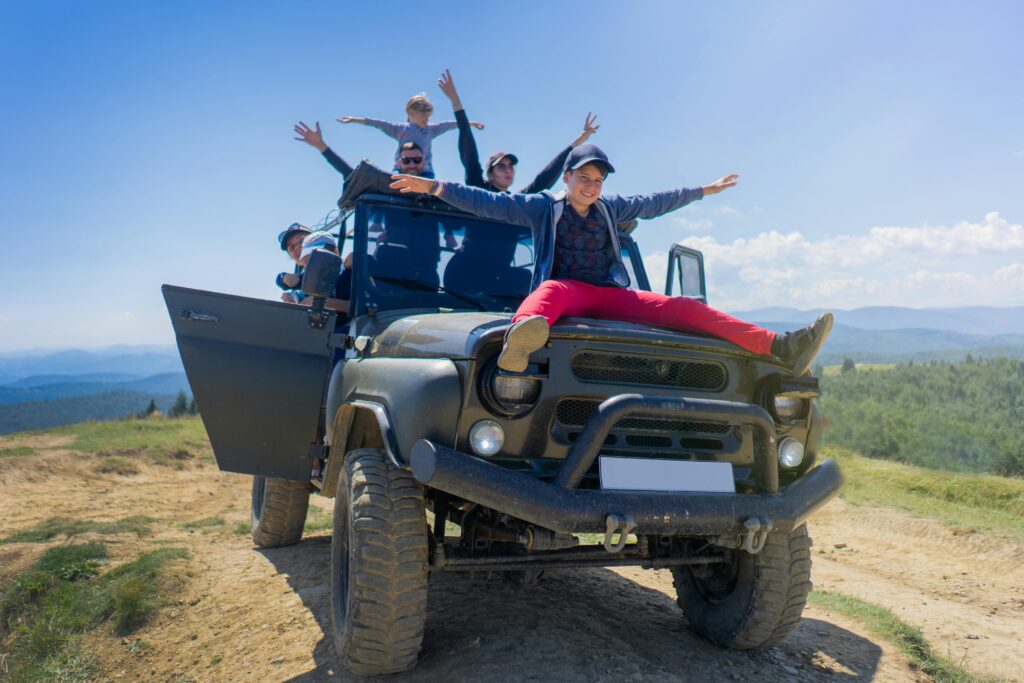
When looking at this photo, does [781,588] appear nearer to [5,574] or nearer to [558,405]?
[558,405]

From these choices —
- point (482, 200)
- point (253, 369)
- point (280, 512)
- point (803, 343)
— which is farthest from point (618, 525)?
point (280, 512)

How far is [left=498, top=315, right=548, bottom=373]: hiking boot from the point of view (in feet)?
8.70

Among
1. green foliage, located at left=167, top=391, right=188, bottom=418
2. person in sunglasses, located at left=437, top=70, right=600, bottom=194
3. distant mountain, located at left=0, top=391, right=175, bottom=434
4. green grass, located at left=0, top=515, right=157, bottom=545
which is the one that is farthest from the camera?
distant mountain, located at left=0, top=391, right=175, bottom=434

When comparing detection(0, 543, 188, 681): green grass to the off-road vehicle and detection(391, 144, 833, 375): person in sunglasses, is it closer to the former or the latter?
the off-road vehicle

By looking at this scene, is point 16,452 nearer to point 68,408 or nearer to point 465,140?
point 465,140

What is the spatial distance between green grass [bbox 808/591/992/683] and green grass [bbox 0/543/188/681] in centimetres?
460

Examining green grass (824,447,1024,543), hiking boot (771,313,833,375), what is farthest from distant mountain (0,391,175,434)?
hiking boot (771,313,833,375)

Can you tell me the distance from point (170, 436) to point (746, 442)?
1276 cm

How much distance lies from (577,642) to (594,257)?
1.94 metres

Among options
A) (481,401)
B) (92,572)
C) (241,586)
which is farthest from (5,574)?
(481,401)

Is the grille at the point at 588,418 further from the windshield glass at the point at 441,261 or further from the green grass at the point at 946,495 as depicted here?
the green grass at the point at 946,495

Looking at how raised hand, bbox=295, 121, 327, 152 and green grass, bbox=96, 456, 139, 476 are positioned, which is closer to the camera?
raised hand, bbox=295, 121, 327, 152

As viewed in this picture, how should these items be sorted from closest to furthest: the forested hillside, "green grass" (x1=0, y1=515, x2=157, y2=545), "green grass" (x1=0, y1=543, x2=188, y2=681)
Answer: "green grass" (x1=0, y1=543, x2=188, y2=681), "green grass" (x1=0, y1=515, x2=157, y2=545), the forested hillside

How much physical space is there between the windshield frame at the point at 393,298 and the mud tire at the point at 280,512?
1910 mm
